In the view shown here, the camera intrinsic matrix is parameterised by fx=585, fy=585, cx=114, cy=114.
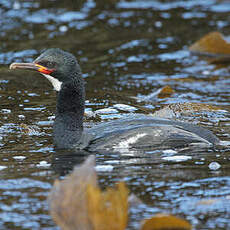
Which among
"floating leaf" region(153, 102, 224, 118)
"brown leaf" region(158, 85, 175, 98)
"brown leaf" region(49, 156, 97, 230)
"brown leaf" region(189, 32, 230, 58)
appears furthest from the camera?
"brown leaf" region(189, 32, 230, 58)

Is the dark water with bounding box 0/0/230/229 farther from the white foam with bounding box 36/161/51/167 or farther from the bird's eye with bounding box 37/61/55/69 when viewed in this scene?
the bird's eye with bounding box 37/61/55/69

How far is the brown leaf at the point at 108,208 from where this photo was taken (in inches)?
176

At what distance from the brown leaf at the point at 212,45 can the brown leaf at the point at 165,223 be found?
8.51 m

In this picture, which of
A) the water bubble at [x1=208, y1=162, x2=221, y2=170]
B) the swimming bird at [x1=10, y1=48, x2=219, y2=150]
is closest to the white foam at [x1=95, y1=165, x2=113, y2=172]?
the swimming bird at [x1=10, y1=48, x2=219, y2=150]

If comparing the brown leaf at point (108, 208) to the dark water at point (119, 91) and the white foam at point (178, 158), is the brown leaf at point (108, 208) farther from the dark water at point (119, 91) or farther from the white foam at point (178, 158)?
the white foam at point (178, 158)

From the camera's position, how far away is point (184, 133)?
22.7 feet

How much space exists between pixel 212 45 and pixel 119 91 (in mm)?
3461

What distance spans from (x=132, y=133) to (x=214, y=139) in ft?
3.38

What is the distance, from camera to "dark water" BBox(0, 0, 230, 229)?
5.59m

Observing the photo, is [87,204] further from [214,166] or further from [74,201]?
[214,166]

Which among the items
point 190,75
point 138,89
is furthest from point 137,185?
point 190,75

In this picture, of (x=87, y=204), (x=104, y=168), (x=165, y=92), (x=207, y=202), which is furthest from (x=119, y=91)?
(x=87, y=204)

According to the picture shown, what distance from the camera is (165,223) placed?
479 centimetres

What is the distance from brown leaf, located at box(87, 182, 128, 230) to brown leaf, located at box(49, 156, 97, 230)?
0.08 m
